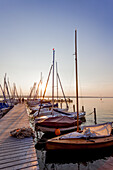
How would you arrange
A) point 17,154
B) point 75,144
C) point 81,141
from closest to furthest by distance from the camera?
point 17,154
point 75,144
point 81,141

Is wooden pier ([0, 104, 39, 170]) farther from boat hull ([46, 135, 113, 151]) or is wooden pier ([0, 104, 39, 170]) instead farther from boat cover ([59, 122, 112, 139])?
boat cover ([59, 122, 112, 139])

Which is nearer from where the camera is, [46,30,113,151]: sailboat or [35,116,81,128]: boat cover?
[46,30,113,151]: sailboat

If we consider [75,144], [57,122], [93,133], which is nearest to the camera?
[75,144]

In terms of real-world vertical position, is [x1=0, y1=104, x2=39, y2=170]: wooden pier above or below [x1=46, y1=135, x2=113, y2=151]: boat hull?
above

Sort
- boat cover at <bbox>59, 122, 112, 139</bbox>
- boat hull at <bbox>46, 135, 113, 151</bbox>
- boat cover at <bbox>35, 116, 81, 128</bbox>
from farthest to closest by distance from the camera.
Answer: boat cover at <bbox>35, 116, 81, 128</bbox> < boat cover at <bbox>59, 122, 112, 139</bbox> < boat hull at <bbox>46, 135, 113, 151</bbox>

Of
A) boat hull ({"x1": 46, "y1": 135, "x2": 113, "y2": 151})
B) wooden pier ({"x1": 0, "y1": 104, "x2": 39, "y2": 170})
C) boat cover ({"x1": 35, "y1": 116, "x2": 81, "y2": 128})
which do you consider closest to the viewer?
wooden pier ({"x1": 0, "y1": 104, "x2": 39, "y2": 170})

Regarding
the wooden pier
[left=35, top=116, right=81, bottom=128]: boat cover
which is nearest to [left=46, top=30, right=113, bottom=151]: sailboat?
the wooden pier

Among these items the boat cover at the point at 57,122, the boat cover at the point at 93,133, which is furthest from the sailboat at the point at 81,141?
the boat cover at the point at 57,122

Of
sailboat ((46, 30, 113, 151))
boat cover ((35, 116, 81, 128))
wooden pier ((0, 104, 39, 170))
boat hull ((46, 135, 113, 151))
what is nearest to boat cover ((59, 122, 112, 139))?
sailboat ((46, 30, 113, 151))

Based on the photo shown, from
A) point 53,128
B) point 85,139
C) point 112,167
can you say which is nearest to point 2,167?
point 85,139

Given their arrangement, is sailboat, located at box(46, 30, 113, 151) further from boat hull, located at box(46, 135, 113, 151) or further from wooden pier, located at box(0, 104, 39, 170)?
wooden pier, located at box(0, 104, 39, 170)

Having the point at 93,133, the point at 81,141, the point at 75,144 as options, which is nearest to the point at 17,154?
the point at 75,144

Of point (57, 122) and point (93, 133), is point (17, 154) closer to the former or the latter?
point (93, 133)

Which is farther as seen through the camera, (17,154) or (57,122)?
(57,122)
